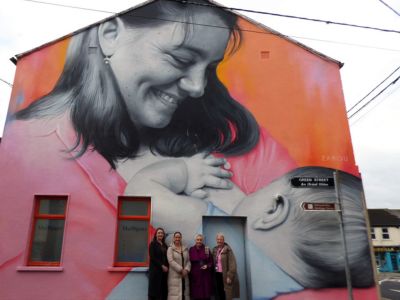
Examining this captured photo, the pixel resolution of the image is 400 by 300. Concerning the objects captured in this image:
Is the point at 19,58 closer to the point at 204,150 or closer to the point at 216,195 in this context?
the point at 204,150

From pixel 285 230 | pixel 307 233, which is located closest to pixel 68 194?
pixel 285 230

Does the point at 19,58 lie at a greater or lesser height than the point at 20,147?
greater

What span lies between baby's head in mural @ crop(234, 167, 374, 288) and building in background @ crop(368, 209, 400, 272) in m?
33.2

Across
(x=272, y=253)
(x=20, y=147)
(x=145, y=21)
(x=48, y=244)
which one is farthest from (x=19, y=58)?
(x=272, y=253)

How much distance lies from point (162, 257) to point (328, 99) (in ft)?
22.6

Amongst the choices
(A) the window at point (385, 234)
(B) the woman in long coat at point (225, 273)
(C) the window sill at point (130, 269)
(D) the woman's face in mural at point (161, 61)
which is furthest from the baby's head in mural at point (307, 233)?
(A) the window at point (385, 234)

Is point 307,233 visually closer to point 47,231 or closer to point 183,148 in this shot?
point 183,148

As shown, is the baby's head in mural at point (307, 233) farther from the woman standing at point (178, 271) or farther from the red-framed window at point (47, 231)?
the red-framed window at point (47, 231)

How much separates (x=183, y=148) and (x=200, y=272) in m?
3.46

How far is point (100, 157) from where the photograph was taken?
995 centimetres

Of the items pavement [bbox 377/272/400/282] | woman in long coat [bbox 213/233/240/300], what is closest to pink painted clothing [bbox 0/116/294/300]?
woman in long coat [bbox 213/233/240/300]

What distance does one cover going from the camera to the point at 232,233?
1002 cm

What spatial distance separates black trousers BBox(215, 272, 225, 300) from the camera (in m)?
8.59

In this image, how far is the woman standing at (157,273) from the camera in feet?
26.9
